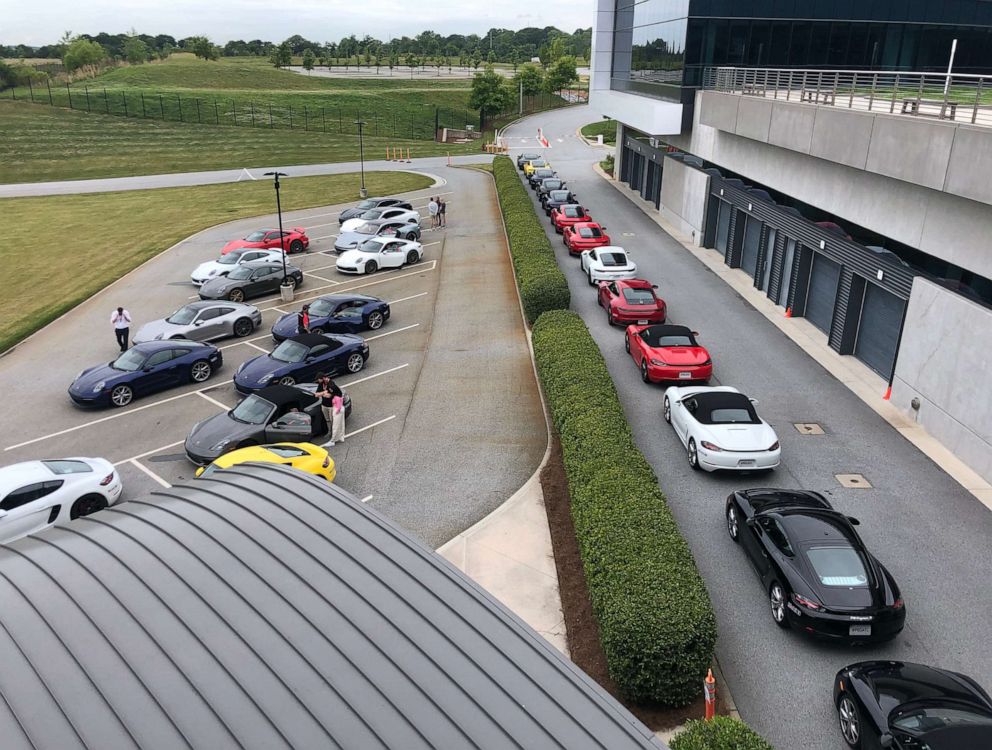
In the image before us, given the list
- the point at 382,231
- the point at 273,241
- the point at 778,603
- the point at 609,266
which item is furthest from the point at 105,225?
the point at 778,603

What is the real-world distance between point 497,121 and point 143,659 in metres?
101

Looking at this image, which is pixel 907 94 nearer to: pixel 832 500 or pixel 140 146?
pixel 832 500

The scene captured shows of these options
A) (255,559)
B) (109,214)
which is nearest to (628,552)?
(255,559)

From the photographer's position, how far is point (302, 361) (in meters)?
20.3

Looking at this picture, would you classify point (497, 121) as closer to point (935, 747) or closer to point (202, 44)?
point (202, 44)

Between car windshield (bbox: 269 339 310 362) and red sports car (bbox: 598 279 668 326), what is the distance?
9.44 m

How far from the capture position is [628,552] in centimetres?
1045

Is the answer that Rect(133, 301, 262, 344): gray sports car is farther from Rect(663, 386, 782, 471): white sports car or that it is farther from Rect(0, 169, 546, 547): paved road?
Rect(663, 386, 782, 471): white sports car

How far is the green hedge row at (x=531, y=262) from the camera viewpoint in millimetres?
23639

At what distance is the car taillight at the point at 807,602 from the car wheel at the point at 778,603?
1.12ft

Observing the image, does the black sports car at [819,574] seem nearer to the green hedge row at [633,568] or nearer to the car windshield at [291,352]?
the green hedge row at [633,568]

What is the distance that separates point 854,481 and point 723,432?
2.66 m

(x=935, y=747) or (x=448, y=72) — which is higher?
(x=448, y=72)

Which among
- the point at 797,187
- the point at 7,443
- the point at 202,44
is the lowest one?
the point at 7,443
